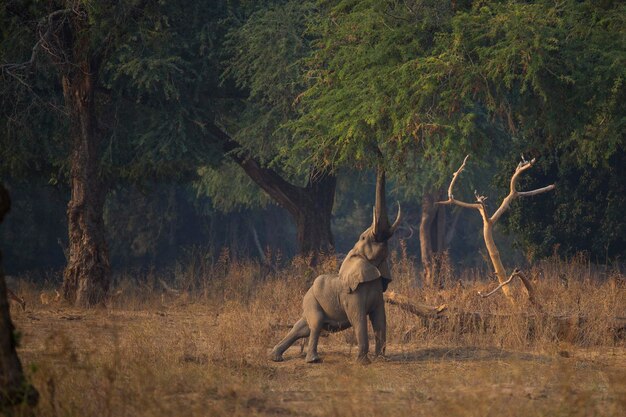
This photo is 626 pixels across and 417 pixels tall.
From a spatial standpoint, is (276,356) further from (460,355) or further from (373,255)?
(460,355)

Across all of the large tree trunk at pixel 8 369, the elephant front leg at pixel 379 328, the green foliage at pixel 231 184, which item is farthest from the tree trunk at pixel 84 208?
the large tree trunk at pixel 8 369

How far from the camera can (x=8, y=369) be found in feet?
26.3

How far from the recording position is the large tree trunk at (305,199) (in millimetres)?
24234

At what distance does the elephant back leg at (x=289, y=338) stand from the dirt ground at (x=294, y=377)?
0.53 ft

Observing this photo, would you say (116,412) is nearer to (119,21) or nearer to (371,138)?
(371,138)

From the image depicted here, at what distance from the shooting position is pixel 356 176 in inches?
1449

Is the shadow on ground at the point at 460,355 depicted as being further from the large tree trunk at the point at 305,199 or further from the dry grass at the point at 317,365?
the large tree trunk at the point at 305,199

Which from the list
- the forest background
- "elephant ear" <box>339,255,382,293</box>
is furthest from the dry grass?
the forest background

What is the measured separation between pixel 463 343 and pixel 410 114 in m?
4.15

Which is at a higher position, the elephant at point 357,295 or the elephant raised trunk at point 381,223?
the elephant raised trunk at point 381,223

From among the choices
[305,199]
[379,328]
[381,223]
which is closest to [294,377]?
[379,328]

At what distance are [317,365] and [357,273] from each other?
4.00 feet

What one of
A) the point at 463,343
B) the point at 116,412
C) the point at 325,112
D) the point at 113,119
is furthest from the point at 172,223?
the point at 116,412

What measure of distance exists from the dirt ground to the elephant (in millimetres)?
333
